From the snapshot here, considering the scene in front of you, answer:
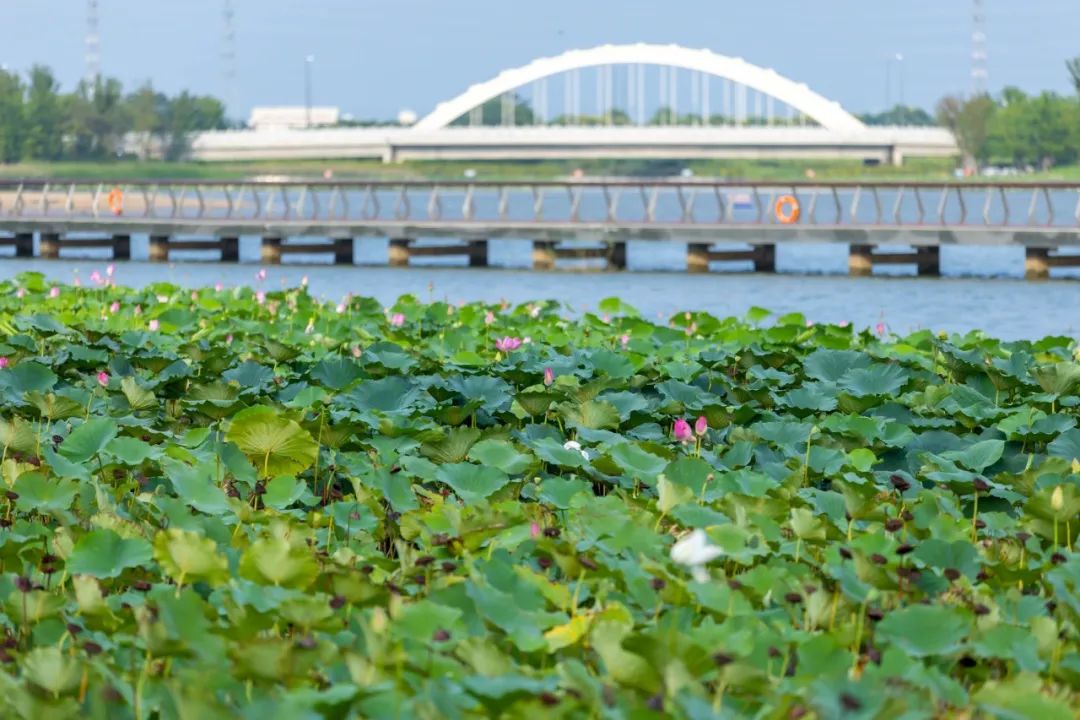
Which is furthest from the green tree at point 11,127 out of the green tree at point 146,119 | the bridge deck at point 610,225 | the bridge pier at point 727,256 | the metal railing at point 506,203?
the bridge pier at point 727,256

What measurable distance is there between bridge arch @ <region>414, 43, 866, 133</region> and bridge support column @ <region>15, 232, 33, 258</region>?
156 feet

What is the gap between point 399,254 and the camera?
107 feet

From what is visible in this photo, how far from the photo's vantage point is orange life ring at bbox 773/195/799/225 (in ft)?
101

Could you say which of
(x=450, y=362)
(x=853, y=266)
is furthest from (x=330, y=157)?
(x=450, y=362)

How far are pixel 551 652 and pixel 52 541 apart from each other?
4.80 ft

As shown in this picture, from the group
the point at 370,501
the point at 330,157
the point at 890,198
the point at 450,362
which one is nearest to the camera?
the point at 370,501

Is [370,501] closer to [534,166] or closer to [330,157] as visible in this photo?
[330,157]

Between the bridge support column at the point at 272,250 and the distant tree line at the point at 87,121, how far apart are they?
6382cm

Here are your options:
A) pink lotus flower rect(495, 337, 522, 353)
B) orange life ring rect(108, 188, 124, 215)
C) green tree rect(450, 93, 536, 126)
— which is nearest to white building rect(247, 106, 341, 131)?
green tree rect(450, 93, 536, 126)

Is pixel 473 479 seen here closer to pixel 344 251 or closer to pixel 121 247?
pixel 344 251

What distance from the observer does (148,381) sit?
6012 mm

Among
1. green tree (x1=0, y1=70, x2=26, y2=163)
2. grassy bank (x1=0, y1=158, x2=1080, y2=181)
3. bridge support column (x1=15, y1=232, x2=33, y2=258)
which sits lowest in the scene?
bridge support column (x1=15, y1=232, x2=33, y2=258)

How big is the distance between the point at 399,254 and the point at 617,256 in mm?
4622

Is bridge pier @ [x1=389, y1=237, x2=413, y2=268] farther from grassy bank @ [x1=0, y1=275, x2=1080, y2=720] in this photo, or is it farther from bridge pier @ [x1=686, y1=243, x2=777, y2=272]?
grassy bank @ [x1=0, y1=275, x2=1080, y2=720]
